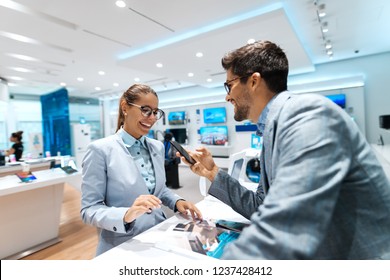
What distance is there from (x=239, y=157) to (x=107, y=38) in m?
3.57

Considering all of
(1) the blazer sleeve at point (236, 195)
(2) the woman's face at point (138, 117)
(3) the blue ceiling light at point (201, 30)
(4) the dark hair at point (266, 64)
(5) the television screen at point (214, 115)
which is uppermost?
(3) the blue ceiling light at point (201, 30)

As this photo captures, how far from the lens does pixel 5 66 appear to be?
576 centimetres

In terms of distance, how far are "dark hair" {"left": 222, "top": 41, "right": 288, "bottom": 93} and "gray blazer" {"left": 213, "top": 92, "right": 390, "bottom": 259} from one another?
0.33 meters

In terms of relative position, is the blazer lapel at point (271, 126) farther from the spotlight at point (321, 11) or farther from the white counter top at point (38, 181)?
the spotlight at point (321, 11)

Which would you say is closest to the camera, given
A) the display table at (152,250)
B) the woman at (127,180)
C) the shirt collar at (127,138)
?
the display table at (152,250)

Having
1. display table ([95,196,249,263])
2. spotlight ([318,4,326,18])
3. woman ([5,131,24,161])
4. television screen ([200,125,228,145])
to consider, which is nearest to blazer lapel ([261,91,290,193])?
display table ([95,196,249,263])

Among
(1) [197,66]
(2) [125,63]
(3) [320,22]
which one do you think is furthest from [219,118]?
(3) [320,22]

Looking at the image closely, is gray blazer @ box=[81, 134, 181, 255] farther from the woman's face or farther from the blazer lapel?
the blazer lapel

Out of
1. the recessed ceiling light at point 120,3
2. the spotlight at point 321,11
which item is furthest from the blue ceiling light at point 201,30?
the recessed ceiling light at point 120,3

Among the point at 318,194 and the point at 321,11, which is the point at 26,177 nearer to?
the point at 318,194

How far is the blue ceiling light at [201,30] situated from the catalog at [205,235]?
338 cm

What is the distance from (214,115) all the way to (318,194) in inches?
326

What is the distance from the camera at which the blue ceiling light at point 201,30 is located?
3.40 meters

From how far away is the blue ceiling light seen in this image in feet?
11.2
